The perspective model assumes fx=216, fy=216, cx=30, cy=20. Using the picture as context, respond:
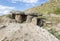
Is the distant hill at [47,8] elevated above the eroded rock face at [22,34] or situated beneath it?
situated beneath

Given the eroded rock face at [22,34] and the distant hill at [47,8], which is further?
the distant hill at [47,8]

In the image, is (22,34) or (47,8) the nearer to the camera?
(22,34)

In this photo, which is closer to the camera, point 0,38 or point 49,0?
point 0,38

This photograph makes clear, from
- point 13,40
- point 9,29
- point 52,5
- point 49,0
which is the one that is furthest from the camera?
point 49,0

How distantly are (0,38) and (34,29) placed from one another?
1.54 meters

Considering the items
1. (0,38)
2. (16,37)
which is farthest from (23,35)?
(0,38)

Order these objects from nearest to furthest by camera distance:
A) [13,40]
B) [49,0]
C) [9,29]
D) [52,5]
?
[13,40], [9,29], [52,5], [49,0]

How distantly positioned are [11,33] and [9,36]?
21cm

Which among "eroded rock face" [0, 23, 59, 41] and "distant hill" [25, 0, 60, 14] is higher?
"eroded rock face" [0, 23, 59, 41]

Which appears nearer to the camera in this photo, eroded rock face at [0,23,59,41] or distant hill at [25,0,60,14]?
eroded rock face at [0,23,59,41]

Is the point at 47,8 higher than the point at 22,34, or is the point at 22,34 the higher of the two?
the point at 22,34

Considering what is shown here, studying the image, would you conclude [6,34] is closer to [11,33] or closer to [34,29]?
[11,33]

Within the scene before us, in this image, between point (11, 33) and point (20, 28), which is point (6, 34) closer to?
point (11, 33)

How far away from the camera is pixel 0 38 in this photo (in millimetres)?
7086
